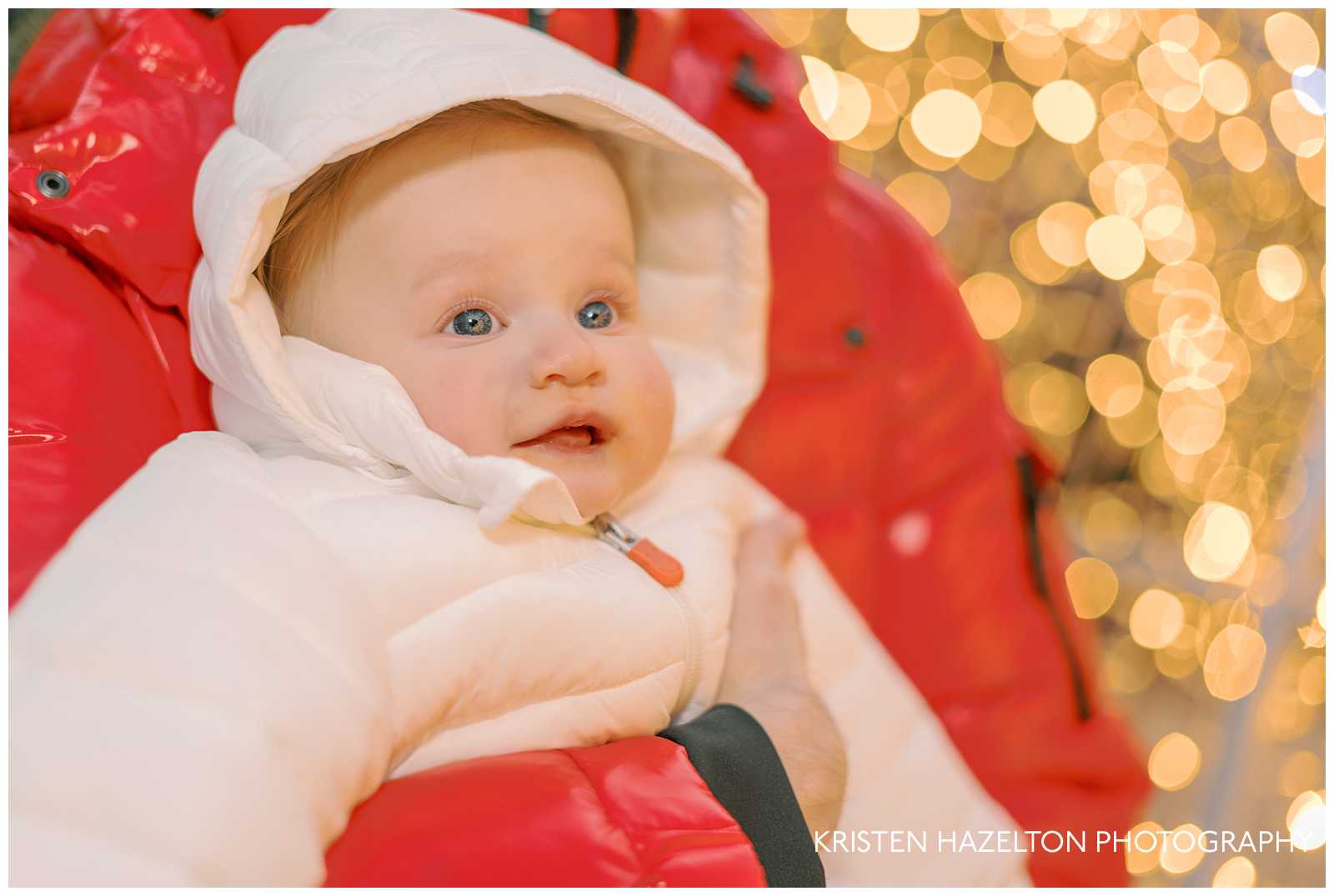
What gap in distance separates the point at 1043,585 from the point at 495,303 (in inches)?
27.8

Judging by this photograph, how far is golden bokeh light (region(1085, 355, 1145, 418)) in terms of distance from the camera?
1725mm

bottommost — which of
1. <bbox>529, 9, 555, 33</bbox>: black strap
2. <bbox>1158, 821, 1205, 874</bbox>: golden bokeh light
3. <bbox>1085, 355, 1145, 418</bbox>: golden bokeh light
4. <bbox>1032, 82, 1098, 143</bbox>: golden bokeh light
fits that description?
<bbox>1158, 821, 1205, 874</bbox>: golden bokeh light

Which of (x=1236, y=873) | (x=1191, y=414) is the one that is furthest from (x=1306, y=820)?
(x=1191, y=414)

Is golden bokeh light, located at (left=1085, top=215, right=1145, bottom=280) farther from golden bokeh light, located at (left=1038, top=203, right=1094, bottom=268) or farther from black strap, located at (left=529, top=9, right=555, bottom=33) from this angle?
black strap, located at (left=529, top=9, right=555, bottom=33)

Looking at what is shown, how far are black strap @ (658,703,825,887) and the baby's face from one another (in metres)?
0.20

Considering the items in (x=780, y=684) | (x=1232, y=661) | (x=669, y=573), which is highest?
(x=669, y=573)

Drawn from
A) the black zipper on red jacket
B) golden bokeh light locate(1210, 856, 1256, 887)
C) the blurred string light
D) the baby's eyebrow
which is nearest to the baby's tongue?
the baby's eyebrow

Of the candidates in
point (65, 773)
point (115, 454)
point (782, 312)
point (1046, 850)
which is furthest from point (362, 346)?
point (1046, 850)

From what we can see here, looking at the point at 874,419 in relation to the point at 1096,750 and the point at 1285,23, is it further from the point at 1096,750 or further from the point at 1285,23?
the point at 1285,23

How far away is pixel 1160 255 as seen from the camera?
1.65 metres

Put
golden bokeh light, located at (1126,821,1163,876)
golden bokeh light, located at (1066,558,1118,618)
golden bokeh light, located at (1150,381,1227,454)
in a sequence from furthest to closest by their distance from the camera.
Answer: golden bokeh light, located at (1066,558,1118,618) → golden bokeh light, located at (1150,381,1227,454) → golden bokeh light, located at (1126,821,1163,876)

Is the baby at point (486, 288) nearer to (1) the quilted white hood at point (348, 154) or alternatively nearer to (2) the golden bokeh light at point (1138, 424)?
(1) the quilted white hood at point (348, 154)

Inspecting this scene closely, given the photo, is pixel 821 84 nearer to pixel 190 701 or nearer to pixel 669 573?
pixel 669 573

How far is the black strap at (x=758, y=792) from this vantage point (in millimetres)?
723
